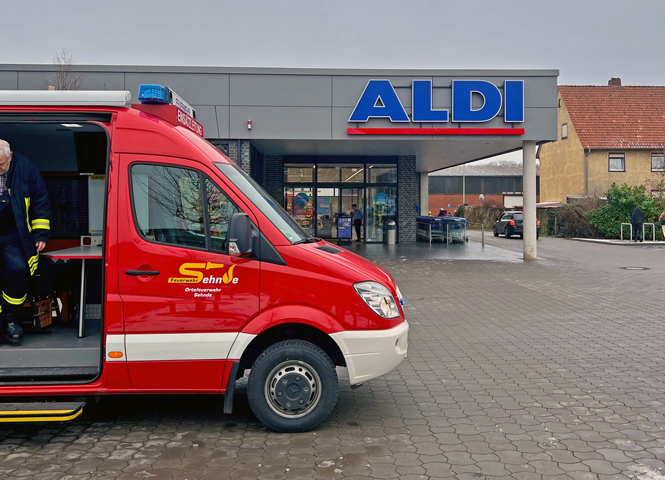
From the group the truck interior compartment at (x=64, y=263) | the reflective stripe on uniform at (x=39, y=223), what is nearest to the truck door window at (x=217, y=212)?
the truck interior compartment at (x=64, y=263)

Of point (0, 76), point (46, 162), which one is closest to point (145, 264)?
point (46, 162)

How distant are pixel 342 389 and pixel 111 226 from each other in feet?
9.00

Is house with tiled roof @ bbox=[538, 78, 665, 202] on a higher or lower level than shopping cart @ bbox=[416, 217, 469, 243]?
higher

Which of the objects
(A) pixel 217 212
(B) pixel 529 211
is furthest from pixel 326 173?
(A) pixel 217 212

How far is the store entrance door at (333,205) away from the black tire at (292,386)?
22.0 meters

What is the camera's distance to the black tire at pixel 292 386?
15.2 ft

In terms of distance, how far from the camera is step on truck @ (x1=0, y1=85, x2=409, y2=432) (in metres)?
4.54

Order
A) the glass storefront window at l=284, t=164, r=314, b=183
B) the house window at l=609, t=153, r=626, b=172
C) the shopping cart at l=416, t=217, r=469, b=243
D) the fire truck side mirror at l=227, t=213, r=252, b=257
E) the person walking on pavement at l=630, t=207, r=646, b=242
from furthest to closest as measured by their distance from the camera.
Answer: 1. the house window at l=609, t=153, r=626, b=172
2. the person walking on pavement at l=630, t=207, r=646, b=242
3. the shopping cart at l=416, t=217, r=469, b=243
4. the glass storefront window at l=284, t=164, r=314, b=183
5. the fire truck side mirror at l=227, t=213, r=252, b=257

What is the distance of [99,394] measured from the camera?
4.62 m

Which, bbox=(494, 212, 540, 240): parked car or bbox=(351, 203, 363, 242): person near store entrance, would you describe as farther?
bbox=(494, 212, 540, 240): parked car

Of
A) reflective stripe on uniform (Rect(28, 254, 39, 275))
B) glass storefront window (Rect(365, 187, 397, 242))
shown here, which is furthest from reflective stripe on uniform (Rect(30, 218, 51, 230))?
glass storefront window (Rect(365, 187, 397, 242))

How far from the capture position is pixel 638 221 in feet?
99.5

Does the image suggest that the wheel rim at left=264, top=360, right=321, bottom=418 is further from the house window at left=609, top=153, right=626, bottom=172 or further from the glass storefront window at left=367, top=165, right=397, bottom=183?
the house window at left=609, top=153, right=626, bottom=172

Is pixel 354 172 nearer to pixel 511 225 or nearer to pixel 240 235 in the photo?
pixel 511 225
